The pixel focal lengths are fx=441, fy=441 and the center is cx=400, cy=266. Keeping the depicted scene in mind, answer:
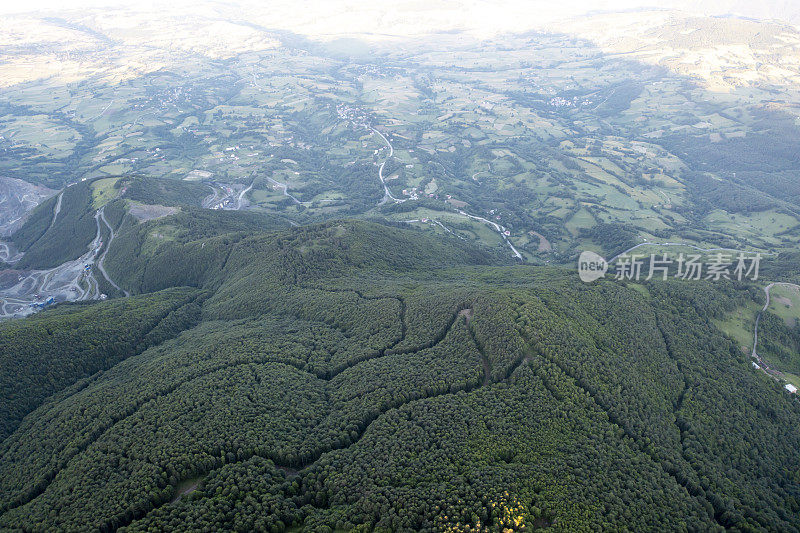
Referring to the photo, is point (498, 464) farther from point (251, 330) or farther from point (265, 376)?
point (251, 330)

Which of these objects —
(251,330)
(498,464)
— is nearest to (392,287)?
(251,330)

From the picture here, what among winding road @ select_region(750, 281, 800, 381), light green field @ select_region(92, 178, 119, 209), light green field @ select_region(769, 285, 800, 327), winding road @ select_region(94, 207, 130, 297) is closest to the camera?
winding road @ select_region(750, 281, 800, 381)

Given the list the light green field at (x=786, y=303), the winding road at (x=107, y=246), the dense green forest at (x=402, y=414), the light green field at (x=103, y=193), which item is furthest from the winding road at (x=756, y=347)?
the light green field at (x=103, y=193)

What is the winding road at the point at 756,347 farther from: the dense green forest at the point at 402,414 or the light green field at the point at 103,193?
the light green field at the point at 103,193

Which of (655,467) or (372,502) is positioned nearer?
(372,502)

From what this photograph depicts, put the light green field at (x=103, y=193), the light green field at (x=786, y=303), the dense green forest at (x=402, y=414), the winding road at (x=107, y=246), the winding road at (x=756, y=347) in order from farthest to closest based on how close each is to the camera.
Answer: the light green field at (x=103, y=193), the winding road at (x=107, y=246), the light green field at (x=786, y=303), the winding road at (x=756, y=347), the dense green forest at (x=402, y=414)

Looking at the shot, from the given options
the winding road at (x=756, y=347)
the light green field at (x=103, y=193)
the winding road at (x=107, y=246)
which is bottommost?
the winding road at (x=107, y=246)

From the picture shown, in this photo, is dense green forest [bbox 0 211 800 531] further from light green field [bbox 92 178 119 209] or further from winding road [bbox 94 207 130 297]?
light green field [bbox 92 178 119 209]

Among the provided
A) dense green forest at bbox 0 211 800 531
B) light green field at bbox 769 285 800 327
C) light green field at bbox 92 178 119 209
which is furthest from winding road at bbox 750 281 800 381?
light green field at bbox 92 178 119 209

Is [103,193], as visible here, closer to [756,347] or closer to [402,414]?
[402,414]
